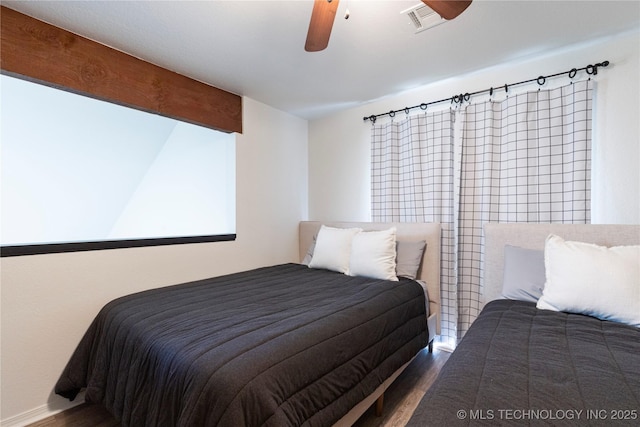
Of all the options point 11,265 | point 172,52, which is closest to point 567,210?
point 172,52

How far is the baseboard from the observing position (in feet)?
5.15

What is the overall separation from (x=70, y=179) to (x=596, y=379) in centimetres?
390

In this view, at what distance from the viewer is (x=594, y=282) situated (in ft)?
4.49

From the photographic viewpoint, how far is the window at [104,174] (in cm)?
233

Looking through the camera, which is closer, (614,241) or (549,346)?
(549,346)

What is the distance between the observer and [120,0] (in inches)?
58.7

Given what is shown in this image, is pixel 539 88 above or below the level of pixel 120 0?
below

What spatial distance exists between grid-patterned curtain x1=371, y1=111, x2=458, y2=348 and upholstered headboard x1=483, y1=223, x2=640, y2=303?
1.18 feet

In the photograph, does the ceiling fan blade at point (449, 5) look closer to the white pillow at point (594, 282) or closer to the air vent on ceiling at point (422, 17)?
the air vent on ceiling at point (422, 17)

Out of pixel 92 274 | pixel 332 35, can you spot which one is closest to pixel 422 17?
pixel 332 35

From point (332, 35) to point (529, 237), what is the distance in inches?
73.5

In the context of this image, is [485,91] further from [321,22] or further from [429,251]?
[321,22]

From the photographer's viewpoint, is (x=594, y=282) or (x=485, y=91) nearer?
(x=594, y=282)

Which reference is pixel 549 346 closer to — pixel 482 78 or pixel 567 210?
pixel 567 210
